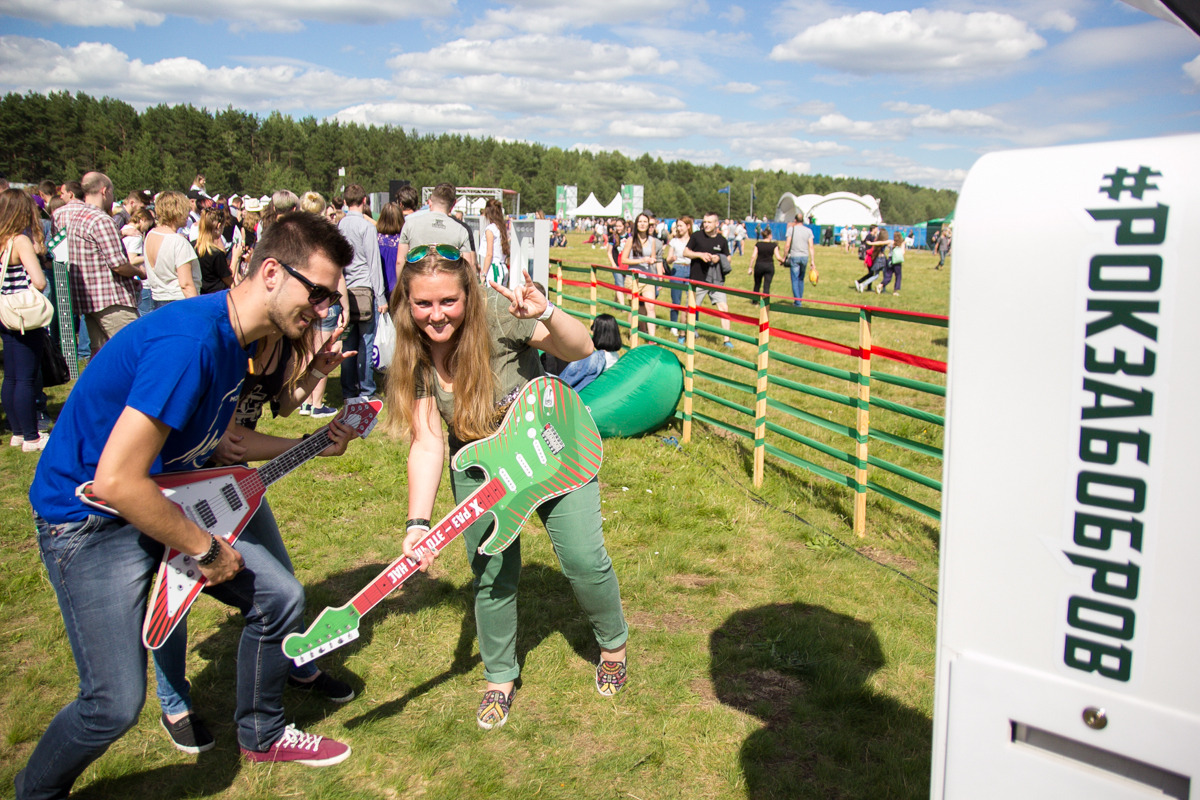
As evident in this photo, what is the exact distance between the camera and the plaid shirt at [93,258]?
6.22m

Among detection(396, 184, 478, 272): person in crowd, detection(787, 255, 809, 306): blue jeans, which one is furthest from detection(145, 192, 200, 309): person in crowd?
detection(787, 255, 809, 306): blue jeans

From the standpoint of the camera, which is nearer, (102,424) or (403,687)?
(102,424)

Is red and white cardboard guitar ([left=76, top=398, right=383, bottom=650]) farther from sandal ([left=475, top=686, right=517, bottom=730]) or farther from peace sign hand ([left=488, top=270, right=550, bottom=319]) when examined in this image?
sandal ([left=475, top=686, right=517, bottom=730])

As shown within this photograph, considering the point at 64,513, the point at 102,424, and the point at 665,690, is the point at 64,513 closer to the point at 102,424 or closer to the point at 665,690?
the point at 102,424

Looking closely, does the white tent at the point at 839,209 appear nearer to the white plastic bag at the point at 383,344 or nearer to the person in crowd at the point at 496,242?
the person in crowd at the point at 496,242

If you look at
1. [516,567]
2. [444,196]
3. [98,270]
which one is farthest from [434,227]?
[516,567]

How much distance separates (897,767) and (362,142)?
113 metres

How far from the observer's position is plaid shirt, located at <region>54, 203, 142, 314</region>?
6219 millimetres

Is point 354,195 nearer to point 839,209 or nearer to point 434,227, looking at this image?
point 434,227

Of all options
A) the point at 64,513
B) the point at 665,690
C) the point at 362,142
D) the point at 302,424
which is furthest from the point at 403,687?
the point at 362,142

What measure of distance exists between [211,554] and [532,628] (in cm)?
193

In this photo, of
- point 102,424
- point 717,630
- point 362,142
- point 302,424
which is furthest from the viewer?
point 362,142

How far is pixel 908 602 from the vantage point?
419 cm

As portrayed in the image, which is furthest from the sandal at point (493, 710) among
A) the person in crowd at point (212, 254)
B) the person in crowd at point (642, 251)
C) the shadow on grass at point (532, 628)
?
the person in crowd at point (642, 251)
